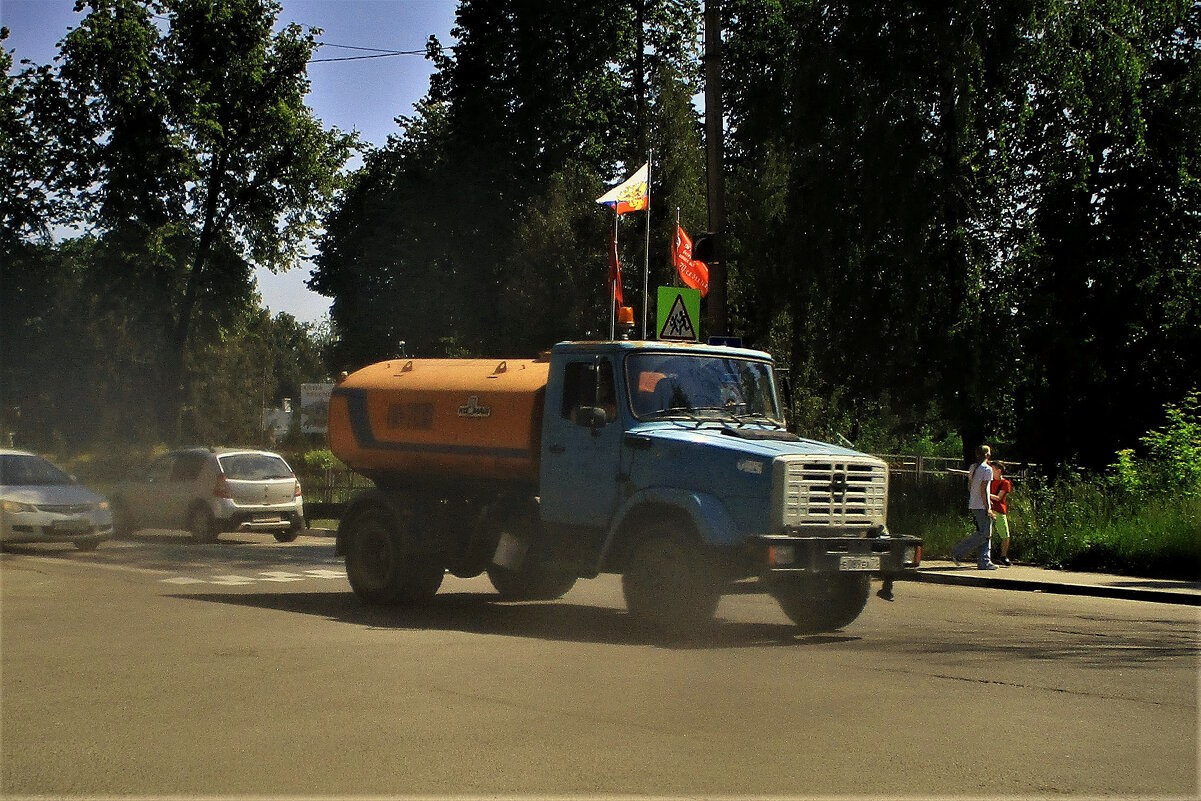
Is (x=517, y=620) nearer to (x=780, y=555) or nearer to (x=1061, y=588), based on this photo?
(x=780, y=555)

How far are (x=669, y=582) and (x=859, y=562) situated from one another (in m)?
1.64

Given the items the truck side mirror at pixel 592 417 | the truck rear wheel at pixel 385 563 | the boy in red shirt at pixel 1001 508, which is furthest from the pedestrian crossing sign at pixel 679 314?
the truck side mirror at pixel 592 417

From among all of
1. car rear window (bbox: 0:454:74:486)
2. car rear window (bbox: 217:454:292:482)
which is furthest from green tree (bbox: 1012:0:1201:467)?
car rear window (bbox: 0:454:74:486)

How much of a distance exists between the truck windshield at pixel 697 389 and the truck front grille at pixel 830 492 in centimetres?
132

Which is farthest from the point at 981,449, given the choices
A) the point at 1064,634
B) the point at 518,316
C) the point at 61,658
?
the point at 518,316

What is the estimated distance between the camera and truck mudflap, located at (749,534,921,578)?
11.7 metres

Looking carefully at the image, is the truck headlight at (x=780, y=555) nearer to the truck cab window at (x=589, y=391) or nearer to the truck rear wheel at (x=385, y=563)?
the truck cab window at (x=589, y=391)

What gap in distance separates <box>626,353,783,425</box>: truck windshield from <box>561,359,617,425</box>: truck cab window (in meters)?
0.20

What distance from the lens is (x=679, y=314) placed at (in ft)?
67.6

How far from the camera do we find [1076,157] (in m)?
Answer: 29.9

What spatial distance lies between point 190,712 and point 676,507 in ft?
16.4

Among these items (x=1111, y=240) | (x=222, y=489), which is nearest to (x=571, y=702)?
(x=222, y=489)

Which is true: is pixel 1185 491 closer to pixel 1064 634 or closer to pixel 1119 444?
pixel 1064 634

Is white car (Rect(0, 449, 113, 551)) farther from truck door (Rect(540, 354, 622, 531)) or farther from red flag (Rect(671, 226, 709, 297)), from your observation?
truck door (Rect(540, 354, 622, 531))
